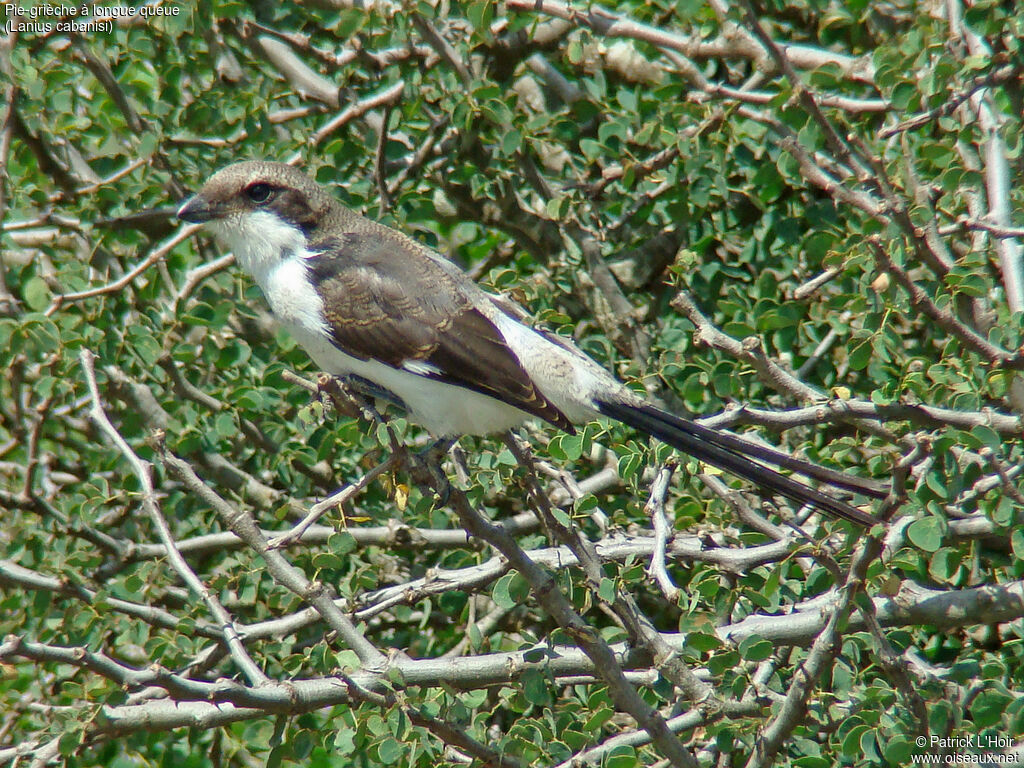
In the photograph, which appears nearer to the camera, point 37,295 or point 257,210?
point 37,295

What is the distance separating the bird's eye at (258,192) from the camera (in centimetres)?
381

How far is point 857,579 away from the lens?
204cm

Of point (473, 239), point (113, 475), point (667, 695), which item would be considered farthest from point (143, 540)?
point (667, 695)

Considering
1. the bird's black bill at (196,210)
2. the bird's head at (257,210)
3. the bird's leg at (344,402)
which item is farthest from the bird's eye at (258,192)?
the bird's leg at (344,402)

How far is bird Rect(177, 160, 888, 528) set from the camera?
3410 millimetres

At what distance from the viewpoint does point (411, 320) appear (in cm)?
359

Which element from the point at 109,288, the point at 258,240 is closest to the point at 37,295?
the point at 109,288

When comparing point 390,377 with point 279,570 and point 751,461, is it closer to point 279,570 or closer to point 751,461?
point 279,570

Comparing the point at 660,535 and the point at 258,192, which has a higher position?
the point at 258,192

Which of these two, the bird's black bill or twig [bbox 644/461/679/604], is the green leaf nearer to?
the bird's black bill

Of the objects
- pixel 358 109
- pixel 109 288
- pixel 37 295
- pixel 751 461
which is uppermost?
pixel 358 109

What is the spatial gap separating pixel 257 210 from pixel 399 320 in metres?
0.74

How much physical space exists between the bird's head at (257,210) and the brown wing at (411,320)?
189 mm

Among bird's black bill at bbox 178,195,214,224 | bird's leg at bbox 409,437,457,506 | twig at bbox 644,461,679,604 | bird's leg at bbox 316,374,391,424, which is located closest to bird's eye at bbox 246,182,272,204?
bird's black bill at bbox 178,195,214,224
